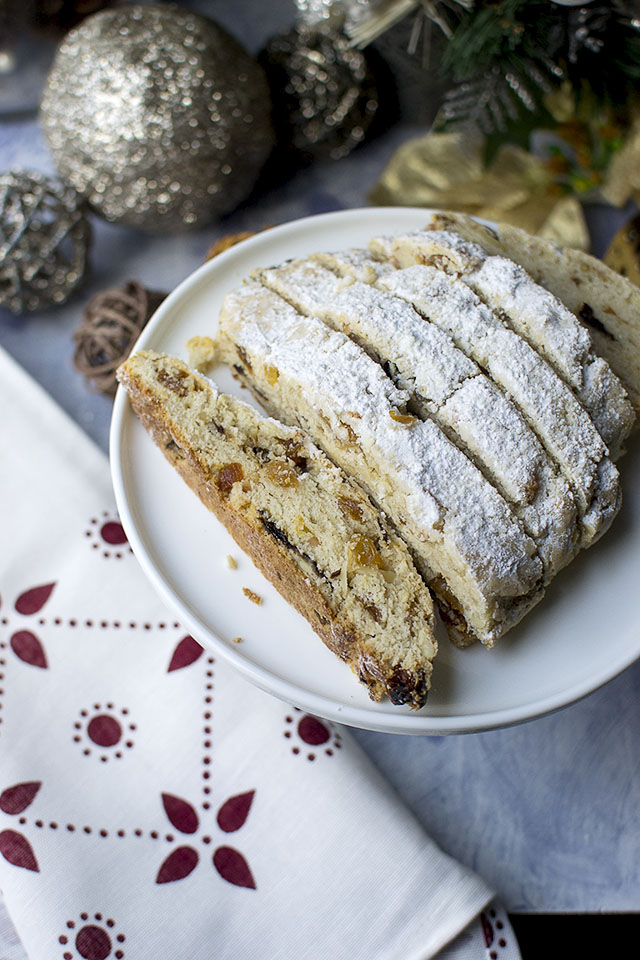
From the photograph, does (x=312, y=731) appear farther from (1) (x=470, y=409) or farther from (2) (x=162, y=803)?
(1) (x=470, y=409)

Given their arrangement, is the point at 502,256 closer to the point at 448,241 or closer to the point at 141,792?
the point at 448,241

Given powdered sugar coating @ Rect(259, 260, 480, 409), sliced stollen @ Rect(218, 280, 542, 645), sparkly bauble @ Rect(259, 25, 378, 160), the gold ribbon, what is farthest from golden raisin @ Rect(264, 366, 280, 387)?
sparkly bauble @ Rect(259, 25, 378, 160)

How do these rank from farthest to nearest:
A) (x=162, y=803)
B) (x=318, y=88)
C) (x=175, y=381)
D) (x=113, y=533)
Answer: (x=318, y=88), (x=113, y=533), (x=162, y=803), (x=175, y=381)

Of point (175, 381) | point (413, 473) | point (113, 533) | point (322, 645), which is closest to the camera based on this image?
point (413, 473)

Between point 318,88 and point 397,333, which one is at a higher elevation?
point 318,88

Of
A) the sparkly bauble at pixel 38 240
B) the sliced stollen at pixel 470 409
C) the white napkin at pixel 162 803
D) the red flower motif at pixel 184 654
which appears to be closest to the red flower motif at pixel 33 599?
the white napkin at pixel 162 803

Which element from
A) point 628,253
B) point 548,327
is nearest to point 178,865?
point 548,327

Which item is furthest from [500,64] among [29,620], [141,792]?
[141,792]
